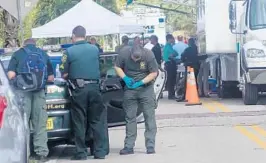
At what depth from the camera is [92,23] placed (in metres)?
22.2

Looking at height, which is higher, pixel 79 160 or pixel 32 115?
pixel 32 115

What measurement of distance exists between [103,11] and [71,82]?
12.0 m

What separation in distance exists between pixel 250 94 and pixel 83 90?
8.24 m

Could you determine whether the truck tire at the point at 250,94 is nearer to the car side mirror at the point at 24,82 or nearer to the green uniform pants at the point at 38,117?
the green uniform pants at the point at 38,117

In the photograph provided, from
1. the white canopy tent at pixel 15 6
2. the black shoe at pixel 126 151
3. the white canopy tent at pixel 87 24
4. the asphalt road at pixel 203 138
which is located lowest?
the asphalt road at pixel 203 138

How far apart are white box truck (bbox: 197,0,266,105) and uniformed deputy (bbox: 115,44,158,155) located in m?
6.77

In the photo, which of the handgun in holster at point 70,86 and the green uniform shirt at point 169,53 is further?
the green uniform shirt at point 169,53

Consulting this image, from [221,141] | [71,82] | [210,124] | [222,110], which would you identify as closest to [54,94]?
[71,82]

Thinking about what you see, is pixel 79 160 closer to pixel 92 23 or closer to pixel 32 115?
pixel 32 115

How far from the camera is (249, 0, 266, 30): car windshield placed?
59.4 ft

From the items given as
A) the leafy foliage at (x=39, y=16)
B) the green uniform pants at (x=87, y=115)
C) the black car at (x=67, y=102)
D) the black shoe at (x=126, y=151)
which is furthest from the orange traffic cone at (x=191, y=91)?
the green uniform pants at (x=87, y=115)

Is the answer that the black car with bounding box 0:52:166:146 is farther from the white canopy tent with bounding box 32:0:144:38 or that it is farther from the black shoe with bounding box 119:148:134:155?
the white canopy tent with bounding box 32:0:144:38

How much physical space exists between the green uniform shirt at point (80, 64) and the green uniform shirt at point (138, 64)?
56 cm

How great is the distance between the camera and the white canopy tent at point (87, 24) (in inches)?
861
